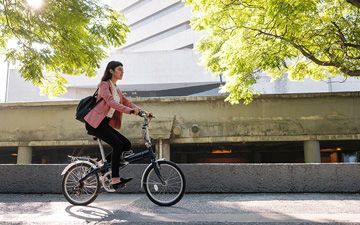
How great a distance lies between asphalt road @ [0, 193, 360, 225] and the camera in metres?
3.50

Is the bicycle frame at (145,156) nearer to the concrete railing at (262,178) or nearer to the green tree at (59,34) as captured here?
the concrete railing at (262,178)

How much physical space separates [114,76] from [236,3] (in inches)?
332

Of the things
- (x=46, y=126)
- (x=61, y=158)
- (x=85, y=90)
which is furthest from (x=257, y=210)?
(x=85, y=90)

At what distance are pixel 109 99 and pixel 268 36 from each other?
878 cm

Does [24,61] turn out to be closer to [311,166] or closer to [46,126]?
[311,166]

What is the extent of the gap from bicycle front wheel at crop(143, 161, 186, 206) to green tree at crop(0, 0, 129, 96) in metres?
5.33

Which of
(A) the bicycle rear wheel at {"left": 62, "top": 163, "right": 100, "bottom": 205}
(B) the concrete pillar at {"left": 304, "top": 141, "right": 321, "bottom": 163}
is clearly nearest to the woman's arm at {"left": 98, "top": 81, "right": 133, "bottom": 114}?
(A) the bicycle rear wheel at {"left": 62, "top": 163, "right": 100, "bottom": 205}

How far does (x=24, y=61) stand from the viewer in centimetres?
914

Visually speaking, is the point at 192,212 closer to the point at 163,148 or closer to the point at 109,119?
the point at 109,119

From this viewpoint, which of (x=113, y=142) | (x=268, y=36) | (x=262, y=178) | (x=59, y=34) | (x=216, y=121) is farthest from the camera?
(x=216, y=121)

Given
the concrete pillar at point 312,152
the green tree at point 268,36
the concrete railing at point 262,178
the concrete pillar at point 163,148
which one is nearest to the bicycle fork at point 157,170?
the concrete railing at point 262,178

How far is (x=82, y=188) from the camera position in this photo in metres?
4.81

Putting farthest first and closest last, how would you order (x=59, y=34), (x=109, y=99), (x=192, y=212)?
(x=59, y=34) < (x=109, y=99) < (x=192, y=212)

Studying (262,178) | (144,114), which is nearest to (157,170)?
(144,114)
